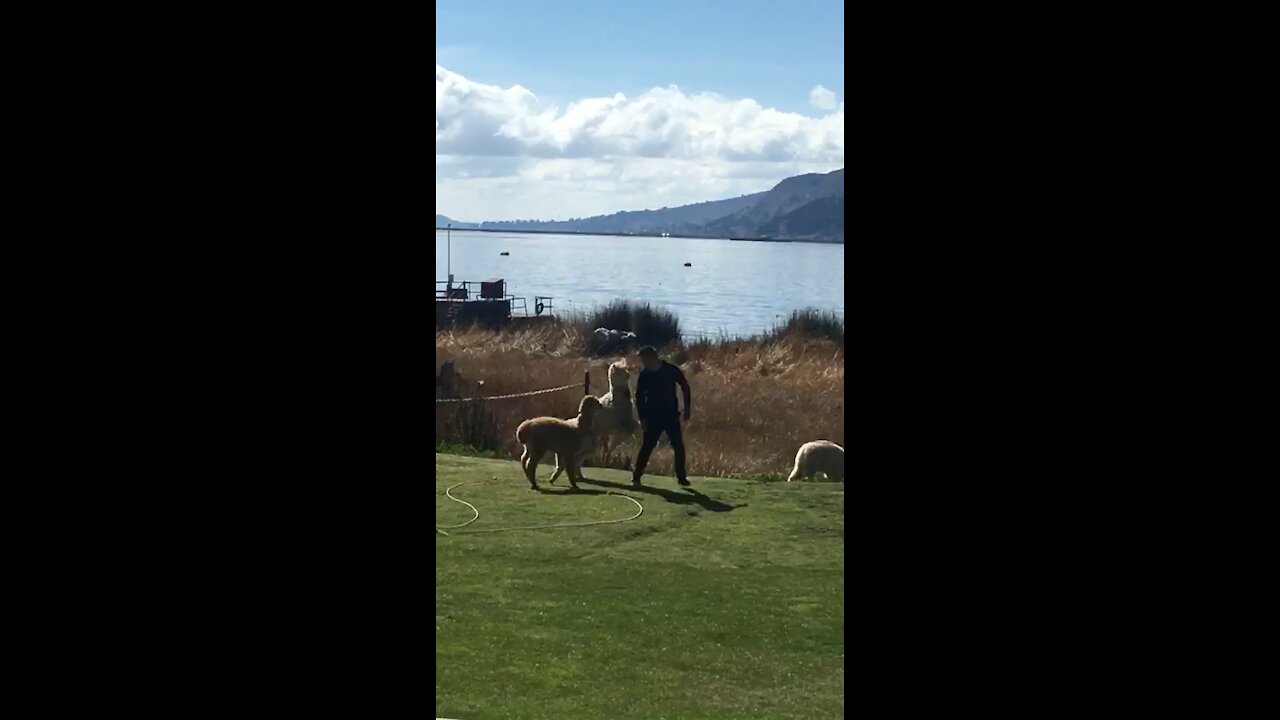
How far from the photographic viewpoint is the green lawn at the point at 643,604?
147 inches

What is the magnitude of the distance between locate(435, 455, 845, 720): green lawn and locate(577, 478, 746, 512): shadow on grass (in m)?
0.01

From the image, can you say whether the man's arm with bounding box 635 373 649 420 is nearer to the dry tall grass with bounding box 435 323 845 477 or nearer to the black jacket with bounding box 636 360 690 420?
the black jacket with bounding box 636 360 690 420

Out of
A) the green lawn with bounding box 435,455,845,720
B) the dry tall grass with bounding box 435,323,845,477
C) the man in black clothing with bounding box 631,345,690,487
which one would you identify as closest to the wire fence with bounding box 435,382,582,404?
the dry tall grass with bounding box 435,323,845,477

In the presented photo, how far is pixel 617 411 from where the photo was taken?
6004 mm

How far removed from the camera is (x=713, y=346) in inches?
461

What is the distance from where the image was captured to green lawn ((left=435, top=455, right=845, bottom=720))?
3.72 metres

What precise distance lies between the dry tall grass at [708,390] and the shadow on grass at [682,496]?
46.5 inches

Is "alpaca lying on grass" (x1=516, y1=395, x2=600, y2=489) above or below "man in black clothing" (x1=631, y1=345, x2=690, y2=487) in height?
below

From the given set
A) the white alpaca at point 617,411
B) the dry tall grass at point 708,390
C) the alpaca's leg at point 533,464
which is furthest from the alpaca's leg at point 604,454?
the alpaca's leg at point 533,464

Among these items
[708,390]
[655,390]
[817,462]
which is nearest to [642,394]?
[655,390]

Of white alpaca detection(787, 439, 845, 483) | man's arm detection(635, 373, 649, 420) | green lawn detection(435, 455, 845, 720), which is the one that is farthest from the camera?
white alpaca detection(787, 439, 845, 483)
